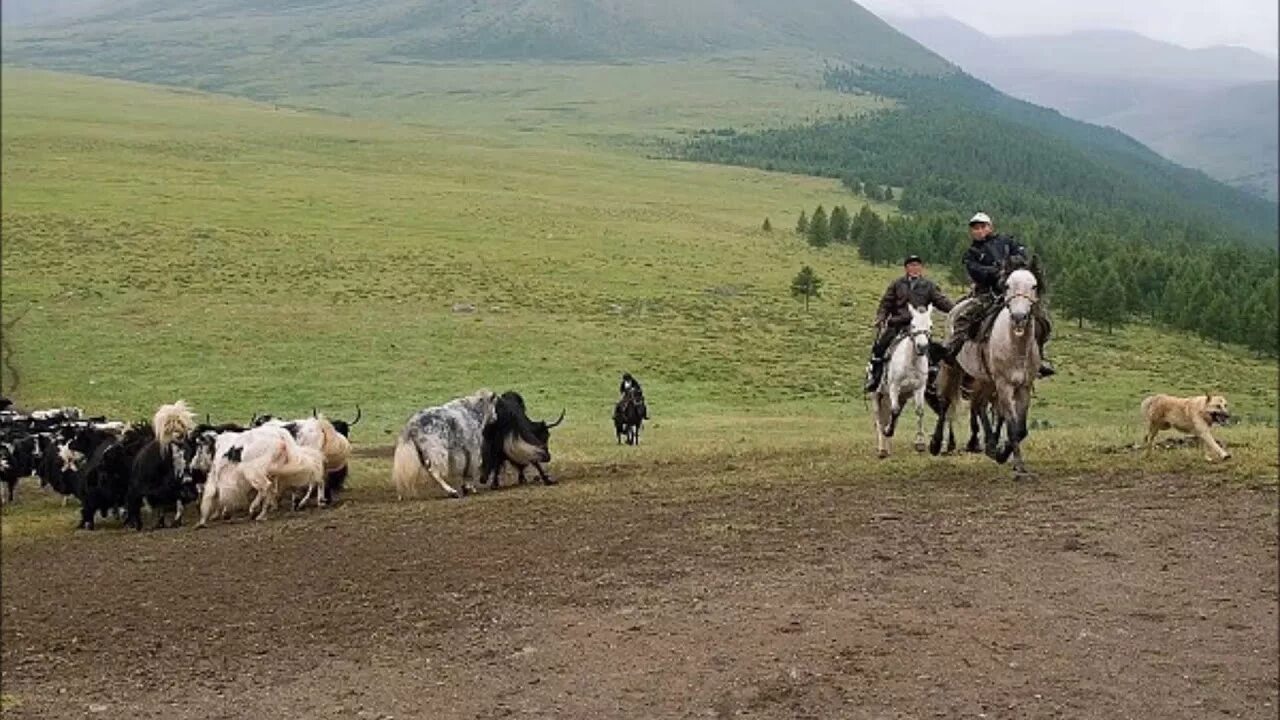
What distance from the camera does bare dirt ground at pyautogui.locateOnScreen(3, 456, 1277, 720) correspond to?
8852 mm

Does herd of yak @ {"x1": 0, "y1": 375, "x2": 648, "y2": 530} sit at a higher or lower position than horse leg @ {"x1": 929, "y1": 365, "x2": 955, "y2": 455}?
lower

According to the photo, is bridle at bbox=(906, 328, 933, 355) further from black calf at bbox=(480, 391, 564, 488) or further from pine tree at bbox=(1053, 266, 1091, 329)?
pine tree at bbox=(1053, 266, 1091, 329)

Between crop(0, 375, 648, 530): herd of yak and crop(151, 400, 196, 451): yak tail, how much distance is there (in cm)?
1

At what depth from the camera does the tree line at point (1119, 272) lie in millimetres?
71188

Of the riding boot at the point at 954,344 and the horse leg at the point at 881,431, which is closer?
the riding boot at the point at 954,344

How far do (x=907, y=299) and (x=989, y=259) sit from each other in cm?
136

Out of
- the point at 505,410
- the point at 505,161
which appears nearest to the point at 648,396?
the point at 505,410

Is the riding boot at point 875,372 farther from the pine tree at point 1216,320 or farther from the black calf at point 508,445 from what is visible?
the pine tree at point 1216,320

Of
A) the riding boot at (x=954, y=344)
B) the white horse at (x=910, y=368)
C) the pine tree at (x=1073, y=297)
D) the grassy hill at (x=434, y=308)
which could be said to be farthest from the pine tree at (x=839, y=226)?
the riding boot at (x=954, y=344)

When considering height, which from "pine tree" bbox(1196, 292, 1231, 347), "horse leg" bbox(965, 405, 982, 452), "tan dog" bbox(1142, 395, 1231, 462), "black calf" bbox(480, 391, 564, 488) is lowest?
"pine tree" bbox(1196, 292, 1231, 347)

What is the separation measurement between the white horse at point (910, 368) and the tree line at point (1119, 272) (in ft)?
147

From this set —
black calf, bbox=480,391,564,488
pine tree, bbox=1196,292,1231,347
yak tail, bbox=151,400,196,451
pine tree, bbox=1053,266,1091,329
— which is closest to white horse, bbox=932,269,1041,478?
black calf, bbox=480,391,564,488

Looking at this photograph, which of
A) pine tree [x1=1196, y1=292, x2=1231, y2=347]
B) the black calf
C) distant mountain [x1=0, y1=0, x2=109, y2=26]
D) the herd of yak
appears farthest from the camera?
pine tree [x1=1196, y1=292, x2=1231, y2=347]

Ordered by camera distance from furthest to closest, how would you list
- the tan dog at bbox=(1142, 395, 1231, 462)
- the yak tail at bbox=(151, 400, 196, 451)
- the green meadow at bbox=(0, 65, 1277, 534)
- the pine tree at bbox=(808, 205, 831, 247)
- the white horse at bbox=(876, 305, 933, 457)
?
1. the pine tree at bbox=(808, 205, 831, 247)
2. the green meadow at bbox=(0, 65, 1277, 534)
3. the white horse at bbox=(876, 305, 933, 457)
4. the tan dog at bbox=(1142, 395, 1231, 462)
5. the yak tail at bbox=(151, 400, 196, 451)
